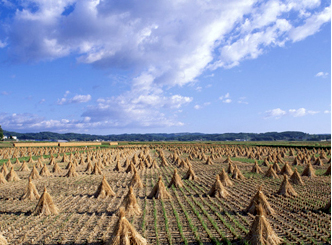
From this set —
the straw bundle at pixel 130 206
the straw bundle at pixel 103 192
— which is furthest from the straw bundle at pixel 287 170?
the straw bundle at pixel 130 206

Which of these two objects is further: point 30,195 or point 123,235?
point 30,195

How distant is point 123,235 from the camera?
23.7 feet

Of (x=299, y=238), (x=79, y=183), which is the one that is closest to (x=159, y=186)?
(x=299, y=238)

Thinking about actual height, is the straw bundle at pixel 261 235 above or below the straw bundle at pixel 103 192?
above

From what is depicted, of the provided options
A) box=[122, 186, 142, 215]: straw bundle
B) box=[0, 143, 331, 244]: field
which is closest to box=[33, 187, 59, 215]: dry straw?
box=[0, 143, 331, 244]: field

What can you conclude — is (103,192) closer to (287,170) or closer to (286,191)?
(286,191)

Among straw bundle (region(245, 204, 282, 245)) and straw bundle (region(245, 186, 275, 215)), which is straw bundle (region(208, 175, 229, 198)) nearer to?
straw bundle (region(245, 186, 275, 215))

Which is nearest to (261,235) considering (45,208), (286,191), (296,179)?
(286,191)

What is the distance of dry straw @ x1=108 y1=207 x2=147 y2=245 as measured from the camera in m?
7.17

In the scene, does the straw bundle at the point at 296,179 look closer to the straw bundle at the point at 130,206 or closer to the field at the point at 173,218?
the field at the point at 173,218

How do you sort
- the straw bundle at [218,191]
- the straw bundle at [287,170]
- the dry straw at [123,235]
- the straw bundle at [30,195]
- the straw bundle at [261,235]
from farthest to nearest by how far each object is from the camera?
the straw bundle at [287,170]
the straw bundle at [218,191]
the straw bundle at [30,195]
the straw bundle at [261,235]
the dry straw at [123,235]

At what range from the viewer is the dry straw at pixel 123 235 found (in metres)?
7.17

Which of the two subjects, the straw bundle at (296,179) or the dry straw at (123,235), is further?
the straw bundle at (296,179)

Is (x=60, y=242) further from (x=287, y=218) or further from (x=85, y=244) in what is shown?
(x=287, y=218)
